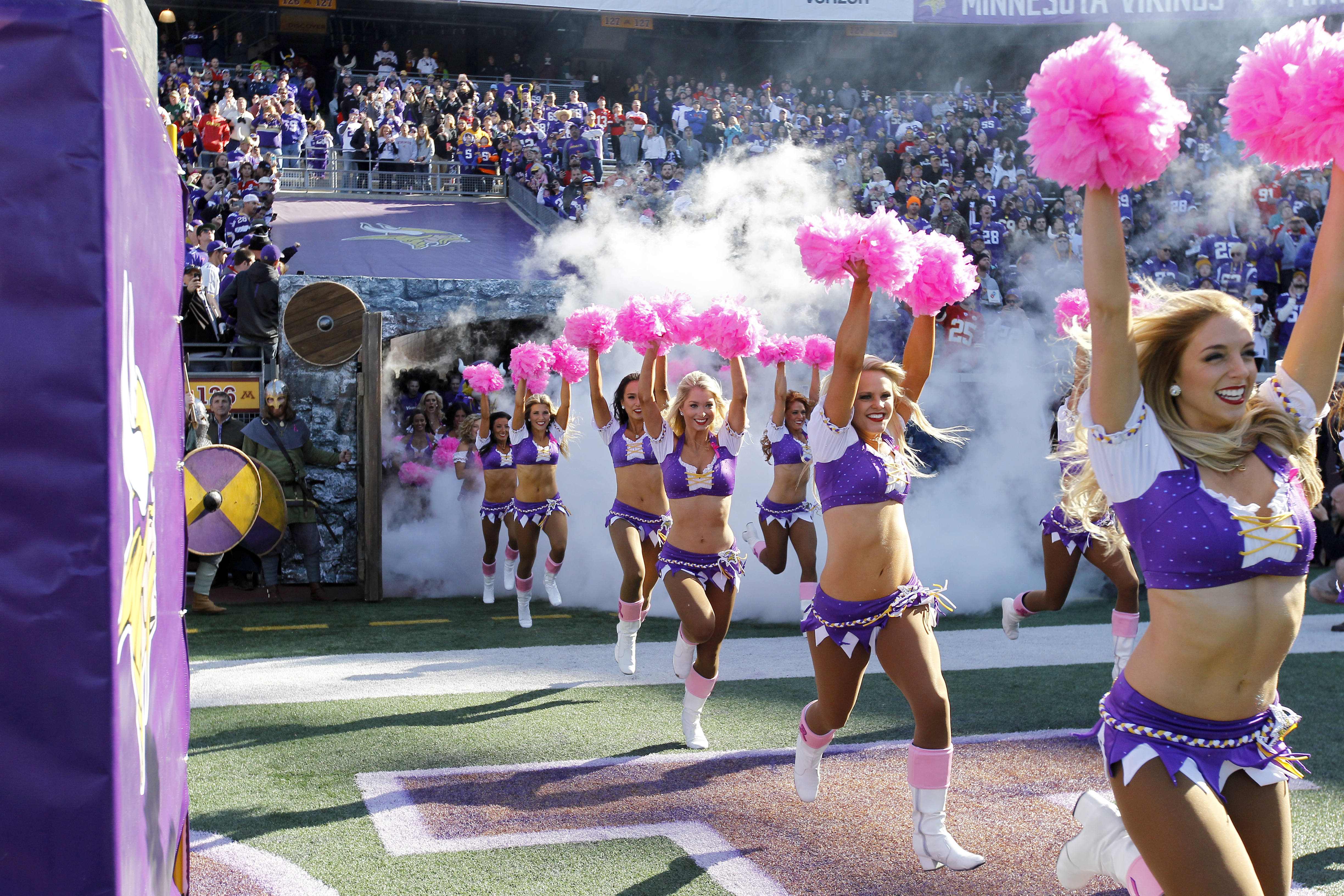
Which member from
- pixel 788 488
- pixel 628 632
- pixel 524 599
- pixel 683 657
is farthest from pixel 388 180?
pixel 683 657

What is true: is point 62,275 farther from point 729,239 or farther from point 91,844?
point 729,239

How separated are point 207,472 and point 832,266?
651 cm

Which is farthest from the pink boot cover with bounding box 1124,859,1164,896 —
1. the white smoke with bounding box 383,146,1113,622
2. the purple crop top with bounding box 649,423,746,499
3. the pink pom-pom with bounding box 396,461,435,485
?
the pink pom-pom with bounding box 396,461,435,485

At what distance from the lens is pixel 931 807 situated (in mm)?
3680

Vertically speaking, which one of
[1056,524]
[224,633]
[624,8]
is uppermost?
[624,8]

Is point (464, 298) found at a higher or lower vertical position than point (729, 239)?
lower

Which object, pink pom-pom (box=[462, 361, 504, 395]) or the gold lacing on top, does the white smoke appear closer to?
pink pom-pom (box=[462, 361, 504, 395])

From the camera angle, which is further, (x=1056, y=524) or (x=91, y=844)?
(x=1056, y=524)

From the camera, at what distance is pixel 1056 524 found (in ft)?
22.4

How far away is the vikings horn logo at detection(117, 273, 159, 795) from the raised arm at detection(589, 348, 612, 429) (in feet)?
14.6

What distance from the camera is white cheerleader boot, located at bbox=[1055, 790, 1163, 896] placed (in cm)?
246

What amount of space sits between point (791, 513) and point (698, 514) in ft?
8.97

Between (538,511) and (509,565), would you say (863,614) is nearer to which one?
(538,511)

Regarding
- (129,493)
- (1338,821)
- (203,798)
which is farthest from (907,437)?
(129,493)
